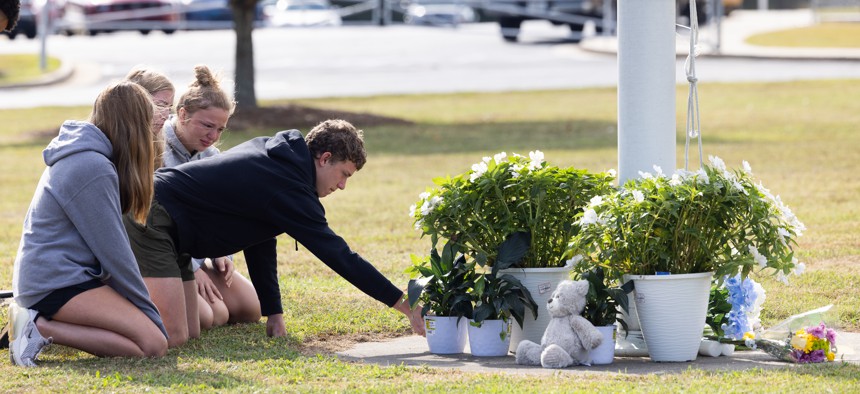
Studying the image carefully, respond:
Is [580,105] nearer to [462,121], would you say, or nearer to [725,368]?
[462,121]

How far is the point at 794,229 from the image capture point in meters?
5.57

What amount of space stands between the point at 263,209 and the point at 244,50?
13.4m

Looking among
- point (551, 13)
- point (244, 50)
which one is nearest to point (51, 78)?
point (244, 50)

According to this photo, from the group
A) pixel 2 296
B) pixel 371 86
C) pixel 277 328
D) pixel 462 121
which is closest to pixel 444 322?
pixel 277 328

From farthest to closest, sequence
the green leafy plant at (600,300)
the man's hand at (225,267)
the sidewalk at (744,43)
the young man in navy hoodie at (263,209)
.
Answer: the sidewalk at (744,43) < the man's hand at (225,267) < the young man in navy hoodie at (263,209) < the green leafy plant at (600,300)

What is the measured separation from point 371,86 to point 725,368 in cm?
2100

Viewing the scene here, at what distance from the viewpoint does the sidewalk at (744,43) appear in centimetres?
2953

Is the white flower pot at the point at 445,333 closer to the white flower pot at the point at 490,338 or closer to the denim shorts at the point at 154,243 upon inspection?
the white flower pot at the point at 490,338

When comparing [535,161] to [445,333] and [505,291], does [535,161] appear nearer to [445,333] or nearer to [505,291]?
[505,291]

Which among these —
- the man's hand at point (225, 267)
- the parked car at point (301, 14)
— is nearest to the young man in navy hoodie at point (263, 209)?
the man's hand at point (225, 267)

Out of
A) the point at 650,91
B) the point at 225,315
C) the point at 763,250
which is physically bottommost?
the point at 225,315

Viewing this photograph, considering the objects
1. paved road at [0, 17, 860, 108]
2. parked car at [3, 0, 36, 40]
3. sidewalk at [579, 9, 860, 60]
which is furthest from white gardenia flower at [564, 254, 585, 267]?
parked car at [3, 0, 36, 40]

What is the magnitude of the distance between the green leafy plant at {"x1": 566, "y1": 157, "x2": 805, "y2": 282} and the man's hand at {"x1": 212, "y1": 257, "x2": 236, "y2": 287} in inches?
82.9

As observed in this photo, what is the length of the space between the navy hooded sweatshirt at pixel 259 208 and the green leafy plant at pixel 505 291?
0.38m
